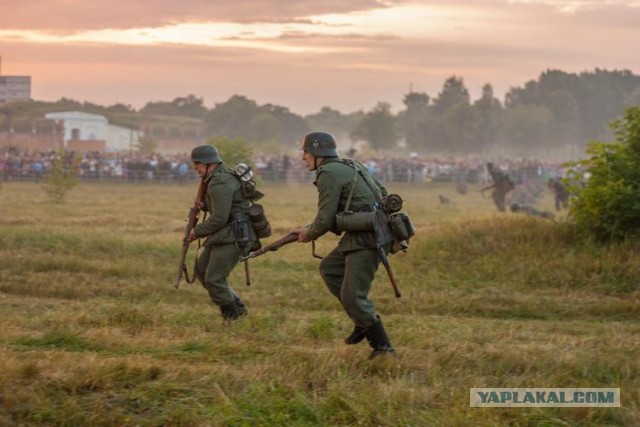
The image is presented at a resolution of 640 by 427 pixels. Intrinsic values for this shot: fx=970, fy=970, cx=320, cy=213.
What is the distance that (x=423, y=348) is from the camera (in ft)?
26.6

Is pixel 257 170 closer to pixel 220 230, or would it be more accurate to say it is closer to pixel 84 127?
pixel 220 230

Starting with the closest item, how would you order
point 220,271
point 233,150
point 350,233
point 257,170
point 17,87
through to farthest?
→ point 350,233
point 220,271
point 233,150
point 257,170
point 17,87

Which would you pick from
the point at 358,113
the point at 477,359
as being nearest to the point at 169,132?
the point at 358,113

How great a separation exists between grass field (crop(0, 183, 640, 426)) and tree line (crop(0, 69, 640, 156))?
6404 cm

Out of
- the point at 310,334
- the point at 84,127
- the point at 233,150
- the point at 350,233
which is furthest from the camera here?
the point at 84,127

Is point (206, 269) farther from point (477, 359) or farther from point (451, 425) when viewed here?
point (451, 425)

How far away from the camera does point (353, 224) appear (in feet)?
24.3

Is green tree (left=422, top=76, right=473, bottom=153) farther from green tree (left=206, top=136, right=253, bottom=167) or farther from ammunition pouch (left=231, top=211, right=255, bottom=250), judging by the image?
ammunition pouch (left=231, top=211, right=255, bottom=250)

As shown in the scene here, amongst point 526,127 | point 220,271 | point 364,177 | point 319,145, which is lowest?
point 220,271

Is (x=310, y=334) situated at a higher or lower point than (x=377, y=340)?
lower

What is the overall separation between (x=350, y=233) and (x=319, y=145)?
735 mm

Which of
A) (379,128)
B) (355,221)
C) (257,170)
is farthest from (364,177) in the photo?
(379,128)

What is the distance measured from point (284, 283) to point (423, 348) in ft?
17.2

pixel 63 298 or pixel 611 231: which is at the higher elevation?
pixel 611 231
